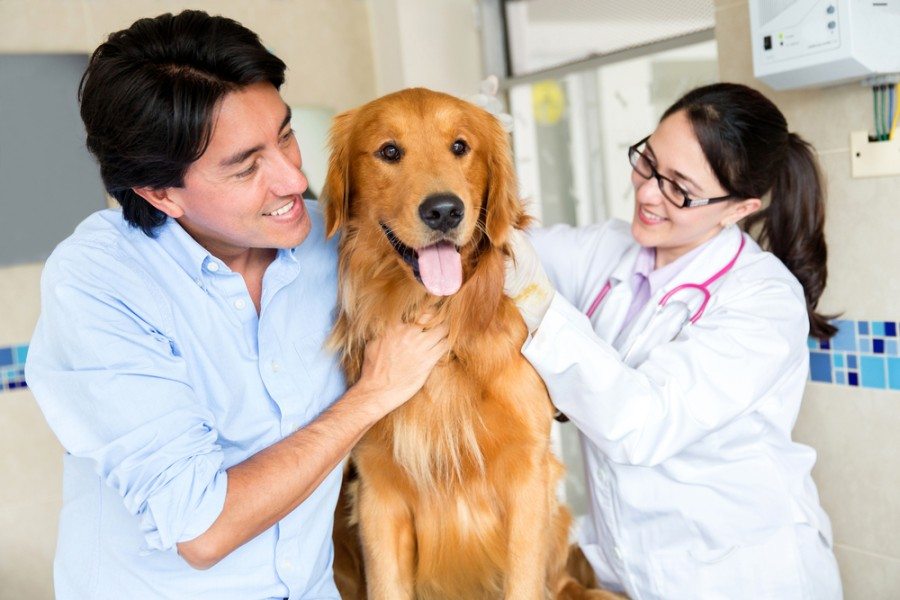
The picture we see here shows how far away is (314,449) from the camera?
58.0 inches

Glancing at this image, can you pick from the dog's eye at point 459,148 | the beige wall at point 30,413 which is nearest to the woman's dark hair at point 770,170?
the dog's eye at point 459,148

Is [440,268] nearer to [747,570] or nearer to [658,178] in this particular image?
[658,178]

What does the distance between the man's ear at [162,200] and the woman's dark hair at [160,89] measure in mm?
29

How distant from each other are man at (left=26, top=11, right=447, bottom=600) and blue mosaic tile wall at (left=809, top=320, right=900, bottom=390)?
116 cm

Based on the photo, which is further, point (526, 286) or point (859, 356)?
point (859, 356)

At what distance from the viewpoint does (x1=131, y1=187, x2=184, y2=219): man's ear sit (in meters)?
1.53

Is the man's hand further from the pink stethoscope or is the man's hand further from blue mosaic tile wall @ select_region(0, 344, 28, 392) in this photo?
blue mosaic tile wall @ select_region(0, 344, 28, 392)

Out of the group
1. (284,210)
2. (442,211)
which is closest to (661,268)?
(442,211)

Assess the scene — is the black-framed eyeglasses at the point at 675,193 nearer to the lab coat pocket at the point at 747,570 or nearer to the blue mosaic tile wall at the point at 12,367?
the lab coat pocket at the point at 747,570

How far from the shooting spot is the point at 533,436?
174 cm

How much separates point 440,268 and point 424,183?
0.17 metres

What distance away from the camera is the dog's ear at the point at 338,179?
1755mm

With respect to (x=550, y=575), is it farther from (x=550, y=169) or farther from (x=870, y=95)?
(x=550, y=169)

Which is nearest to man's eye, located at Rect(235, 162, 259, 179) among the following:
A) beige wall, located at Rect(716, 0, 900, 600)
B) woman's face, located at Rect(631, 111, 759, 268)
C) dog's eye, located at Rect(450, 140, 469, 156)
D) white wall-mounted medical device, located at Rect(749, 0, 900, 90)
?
dog's eye, located at Rect(450, 140, 469, 156)
